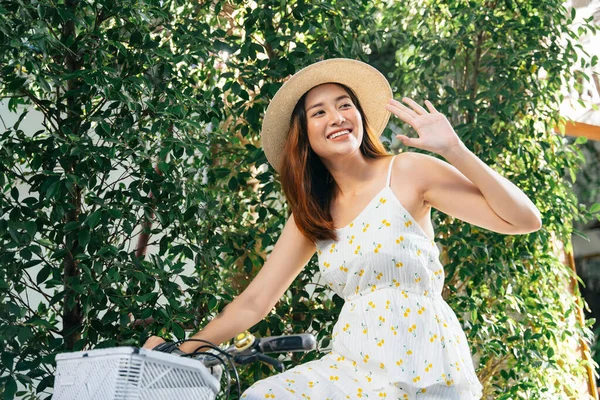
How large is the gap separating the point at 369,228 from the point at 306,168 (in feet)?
1.17

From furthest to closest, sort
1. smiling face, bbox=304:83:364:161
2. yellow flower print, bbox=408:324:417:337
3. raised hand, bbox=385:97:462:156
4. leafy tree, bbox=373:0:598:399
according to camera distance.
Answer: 1. leafy tree, bbox=373:0:598:399
2. smiling face, bbox=304:83:364:161
3. yellow flower print, bbox=408:324:417:337
4. raised hand, bbox=385:97:462:156

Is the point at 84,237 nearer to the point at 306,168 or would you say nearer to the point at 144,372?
the point at 306,168

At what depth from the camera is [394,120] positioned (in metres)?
3.66

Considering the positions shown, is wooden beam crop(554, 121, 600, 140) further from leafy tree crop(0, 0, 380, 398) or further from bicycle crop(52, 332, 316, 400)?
bicycle crop(52, 332, 316, 400)

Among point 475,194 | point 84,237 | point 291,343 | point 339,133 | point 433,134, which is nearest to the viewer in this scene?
point 291,343

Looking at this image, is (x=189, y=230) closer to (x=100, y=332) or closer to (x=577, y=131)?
(x=100, y=332)

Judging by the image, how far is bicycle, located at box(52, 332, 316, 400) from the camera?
125cm

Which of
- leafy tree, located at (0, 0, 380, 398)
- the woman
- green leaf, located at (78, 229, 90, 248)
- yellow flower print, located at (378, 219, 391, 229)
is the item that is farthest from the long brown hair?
green leaf, located at (78, 229, 90, 248)

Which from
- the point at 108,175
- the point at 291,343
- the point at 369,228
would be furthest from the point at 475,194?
the point at 108,175

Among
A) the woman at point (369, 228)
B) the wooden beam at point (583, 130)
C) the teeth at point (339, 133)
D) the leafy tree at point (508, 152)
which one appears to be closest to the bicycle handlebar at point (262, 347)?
the woman at point (369, 228)

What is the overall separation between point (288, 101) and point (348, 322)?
728 mm

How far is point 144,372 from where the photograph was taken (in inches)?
49.7

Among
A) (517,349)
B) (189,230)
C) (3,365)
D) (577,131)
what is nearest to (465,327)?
(517,349)

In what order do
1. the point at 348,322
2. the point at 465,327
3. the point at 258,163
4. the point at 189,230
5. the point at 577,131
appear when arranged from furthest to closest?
the point at 577,131, the point at 465,327, the point at 258,163, the point at 189,230, the point at 348,322
